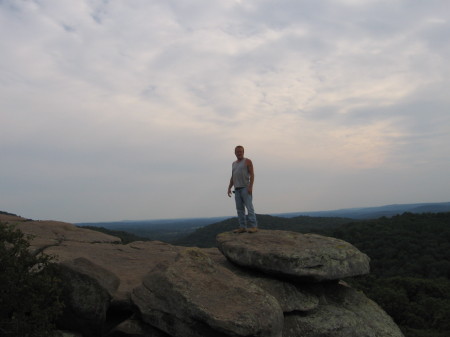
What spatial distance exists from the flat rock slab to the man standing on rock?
3.20 feet

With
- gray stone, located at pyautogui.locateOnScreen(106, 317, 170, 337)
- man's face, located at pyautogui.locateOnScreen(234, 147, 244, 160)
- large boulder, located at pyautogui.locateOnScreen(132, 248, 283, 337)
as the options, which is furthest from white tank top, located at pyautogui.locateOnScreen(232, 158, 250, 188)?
gray stone, located at pyautogui.locateOnScreen(106, 317, 170, 337)

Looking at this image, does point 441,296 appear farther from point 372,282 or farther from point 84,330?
point 84,330

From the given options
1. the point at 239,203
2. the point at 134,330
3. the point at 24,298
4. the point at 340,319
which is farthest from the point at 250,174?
the point at 24,298

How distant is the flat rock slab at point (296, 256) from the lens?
35.6 feet

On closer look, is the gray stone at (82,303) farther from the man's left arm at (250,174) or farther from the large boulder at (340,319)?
the man's left arm at (250,174)

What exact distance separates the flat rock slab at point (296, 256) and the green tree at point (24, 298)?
556 centimetres

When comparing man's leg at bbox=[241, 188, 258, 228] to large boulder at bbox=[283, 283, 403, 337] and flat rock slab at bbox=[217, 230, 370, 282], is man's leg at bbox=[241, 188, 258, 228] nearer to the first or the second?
flat rock slab at bbox=[217, 230, 370, 282]

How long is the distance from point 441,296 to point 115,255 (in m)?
28.0

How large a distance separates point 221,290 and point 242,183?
15.3 ft

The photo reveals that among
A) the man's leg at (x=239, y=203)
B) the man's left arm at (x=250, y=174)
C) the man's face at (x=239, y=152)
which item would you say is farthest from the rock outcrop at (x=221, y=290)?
the man's face at (x=239, y=152)

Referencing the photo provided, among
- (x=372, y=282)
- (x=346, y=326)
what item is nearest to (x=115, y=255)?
(x=346, y=326)

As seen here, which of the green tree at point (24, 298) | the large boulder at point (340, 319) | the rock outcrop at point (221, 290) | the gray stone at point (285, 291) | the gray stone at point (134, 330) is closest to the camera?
the green tree at point (24, 298)

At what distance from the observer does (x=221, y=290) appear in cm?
934

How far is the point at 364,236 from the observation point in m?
49.3
